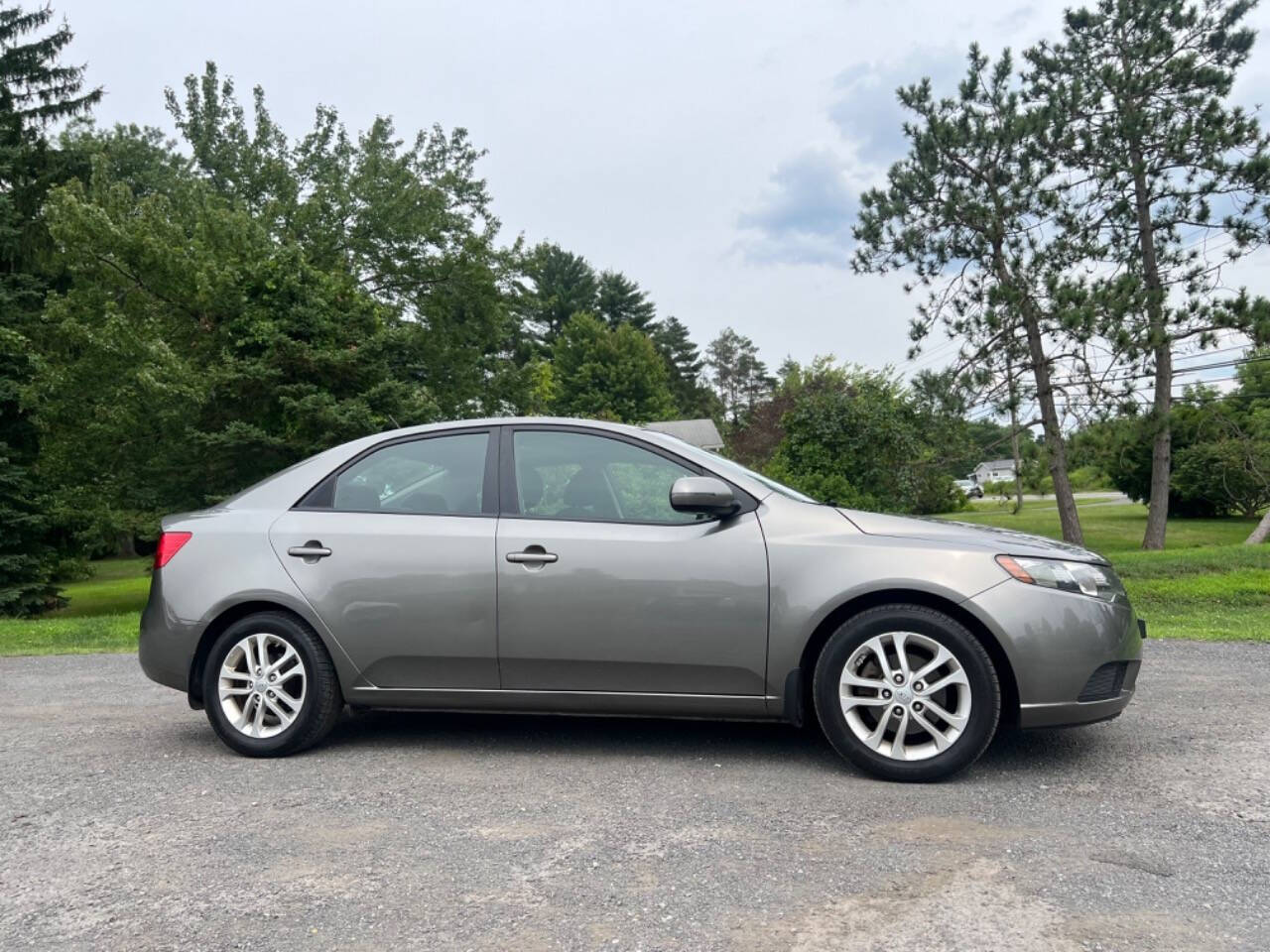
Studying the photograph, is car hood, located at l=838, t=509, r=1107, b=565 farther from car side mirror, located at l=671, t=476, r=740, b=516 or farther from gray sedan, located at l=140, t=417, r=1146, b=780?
car side mirror, located at l=671, t=476, r=740, b=516

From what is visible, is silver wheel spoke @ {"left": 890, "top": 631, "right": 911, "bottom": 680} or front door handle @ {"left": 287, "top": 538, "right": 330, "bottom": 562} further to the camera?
front door handle @ {"left": 287, "top": 538, "right": 330, "bottom": 562}

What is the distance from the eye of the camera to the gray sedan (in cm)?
400

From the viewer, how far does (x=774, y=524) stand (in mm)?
4270

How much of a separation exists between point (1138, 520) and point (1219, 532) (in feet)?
16.0

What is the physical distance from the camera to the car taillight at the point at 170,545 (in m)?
4.73

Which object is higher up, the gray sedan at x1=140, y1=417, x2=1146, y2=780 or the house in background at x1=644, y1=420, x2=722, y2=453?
the house in background at x1=644, y1=420, x2=722, y2=453

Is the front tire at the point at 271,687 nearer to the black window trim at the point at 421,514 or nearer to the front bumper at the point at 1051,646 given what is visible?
the black window trim at the point at 421,514

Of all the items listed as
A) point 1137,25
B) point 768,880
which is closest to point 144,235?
point 768,880

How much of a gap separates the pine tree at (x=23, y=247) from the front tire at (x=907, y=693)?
17404mm

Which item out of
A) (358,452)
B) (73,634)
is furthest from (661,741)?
(73,634)

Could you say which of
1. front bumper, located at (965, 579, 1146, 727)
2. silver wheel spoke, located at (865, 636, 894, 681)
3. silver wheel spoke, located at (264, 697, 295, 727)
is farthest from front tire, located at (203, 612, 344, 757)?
front bumper, located at (965, 579, 1146, 727)

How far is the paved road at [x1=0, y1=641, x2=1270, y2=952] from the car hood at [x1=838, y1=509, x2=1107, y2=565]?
93 centimetres

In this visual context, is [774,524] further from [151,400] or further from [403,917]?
[151,400]

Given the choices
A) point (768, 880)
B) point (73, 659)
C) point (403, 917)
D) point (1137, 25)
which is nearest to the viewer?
point (403, 917)
